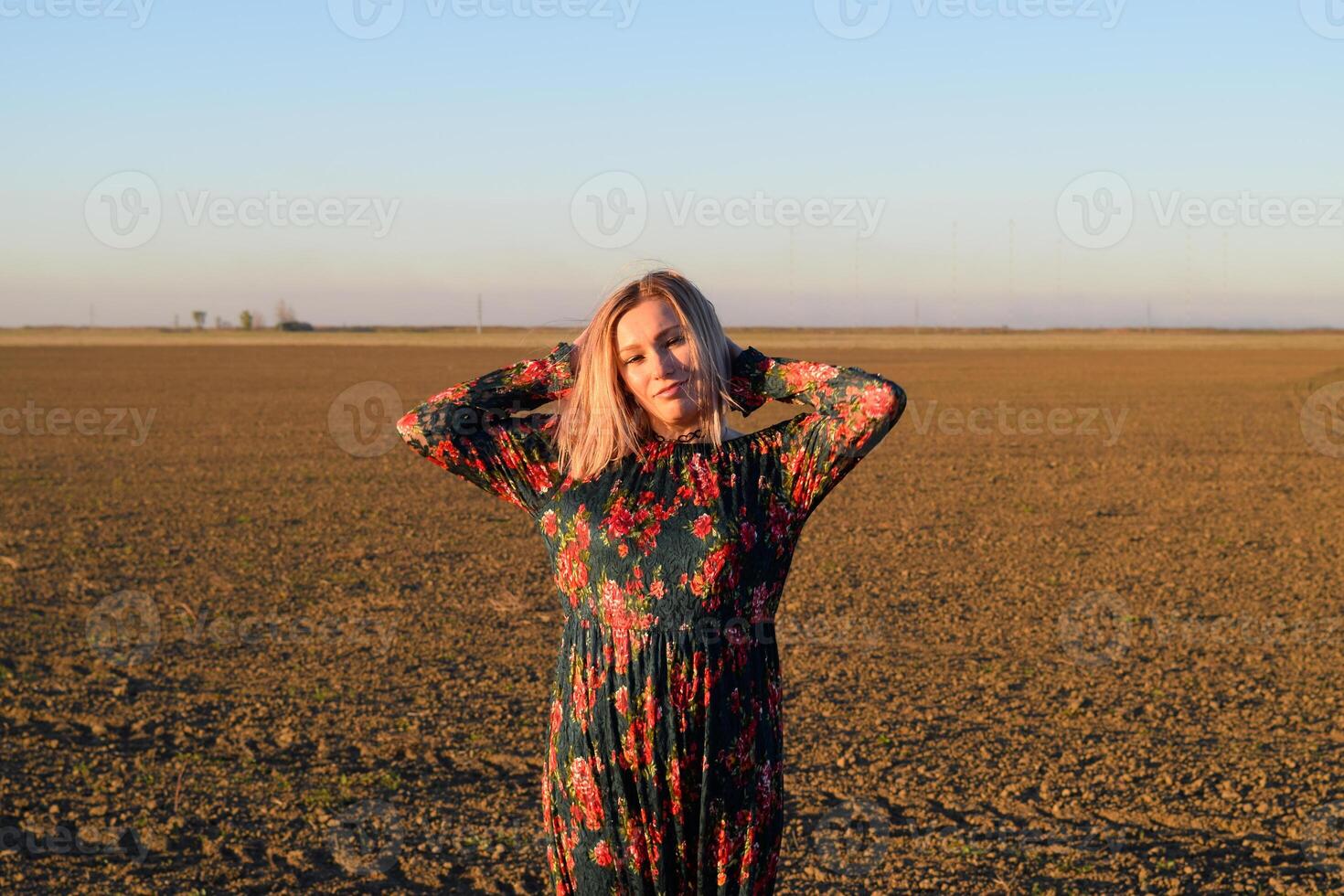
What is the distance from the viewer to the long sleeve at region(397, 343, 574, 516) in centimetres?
281

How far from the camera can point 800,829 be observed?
584 cm

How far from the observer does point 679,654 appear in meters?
2.59

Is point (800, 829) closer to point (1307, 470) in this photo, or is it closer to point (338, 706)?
point (338, 706)

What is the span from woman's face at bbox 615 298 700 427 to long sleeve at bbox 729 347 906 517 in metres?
0.18

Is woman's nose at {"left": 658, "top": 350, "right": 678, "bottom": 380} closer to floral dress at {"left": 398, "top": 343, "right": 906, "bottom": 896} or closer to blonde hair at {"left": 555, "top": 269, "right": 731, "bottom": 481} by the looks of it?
blonde hair at {"left": 555, "top": 269, "right": 731, "bottom": 481}

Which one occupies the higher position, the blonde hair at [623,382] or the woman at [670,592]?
the blonde hair at [623,382]

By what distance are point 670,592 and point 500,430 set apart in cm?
54

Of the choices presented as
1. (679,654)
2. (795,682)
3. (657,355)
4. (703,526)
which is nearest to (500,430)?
(657,355)

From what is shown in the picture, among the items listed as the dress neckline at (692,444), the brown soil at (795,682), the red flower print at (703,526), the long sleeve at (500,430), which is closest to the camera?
the red flower print at (703,526)

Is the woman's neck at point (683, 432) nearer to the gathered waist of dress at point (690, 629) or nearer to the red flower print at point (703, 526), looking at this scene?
the red flower print at point (703, 526)

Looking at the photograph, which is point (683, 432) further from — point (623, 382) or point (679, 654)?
point (679, 654)

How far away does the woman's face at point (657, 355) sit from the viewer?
2641 millimetres

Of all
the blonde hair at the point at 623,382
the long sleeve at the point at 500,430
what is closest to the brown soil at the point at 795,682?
the long sleeve at the point at 500,430

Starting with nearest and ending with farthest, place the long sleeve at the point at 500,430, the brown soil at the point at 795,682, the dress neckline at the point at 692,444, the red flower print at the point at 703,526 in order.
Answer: the red flower print at the point at 703,526 → the dress neckline at the point at 692,444 → the long sleeve at the point at 500,430 → the brown soil at the point at 795,682
